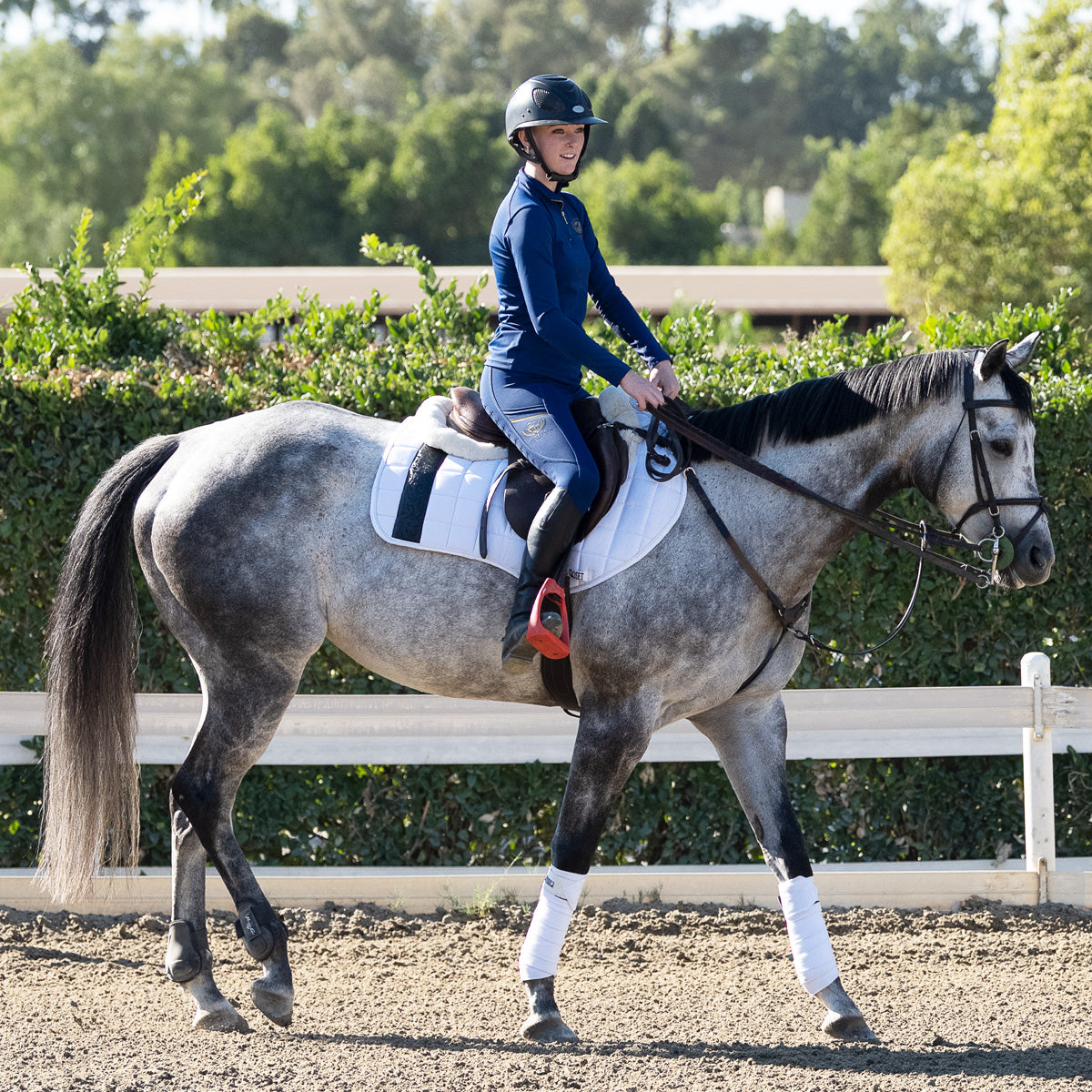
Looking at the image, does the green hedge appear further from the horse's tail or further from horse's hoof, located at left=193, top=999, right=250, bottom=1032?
horse's hoof, located at left=193, top=999, right=250, bottom=1032

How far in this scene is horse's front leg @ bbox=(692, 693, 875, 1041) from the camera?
167 inches

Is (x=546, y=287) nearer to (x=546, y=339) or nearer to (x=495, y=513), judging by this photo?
(x=546, y=339)

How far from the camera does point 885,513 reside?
13.9 ft

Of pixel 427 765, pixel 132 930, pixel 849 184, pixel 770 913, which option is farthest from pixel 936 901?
pixel 849 184

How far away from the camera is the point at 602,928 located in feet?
17.8

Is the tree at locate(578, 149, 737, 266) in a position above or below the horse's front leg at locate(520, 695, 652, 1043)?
above

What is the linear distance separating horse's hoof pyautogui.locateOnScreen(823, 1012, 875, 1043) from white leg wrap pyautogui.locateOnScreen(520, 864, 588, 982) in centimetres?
93

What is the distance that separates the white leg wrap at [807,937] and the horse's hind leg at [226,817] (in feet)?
5.55

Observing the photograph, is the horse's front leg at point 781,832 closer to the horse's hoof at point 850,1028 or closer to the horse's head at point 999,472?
the horse's hoof at point 850,1028

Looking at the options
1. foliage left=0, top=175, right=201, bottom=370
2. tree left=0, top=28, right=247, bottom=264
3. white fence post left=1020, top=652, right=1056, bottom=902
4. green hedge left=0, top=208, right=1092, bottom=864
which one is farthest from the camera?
tree left=0, top=28, right=247, bottom=264

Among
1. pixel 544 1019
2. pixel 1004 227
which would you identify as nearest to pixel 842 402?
pixel 544 1019

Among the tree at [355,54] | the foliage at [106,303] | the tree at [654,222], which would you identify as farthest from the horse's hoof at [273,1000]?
the tree at [355,54]

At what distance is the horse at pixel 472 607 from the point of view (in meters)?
4.11

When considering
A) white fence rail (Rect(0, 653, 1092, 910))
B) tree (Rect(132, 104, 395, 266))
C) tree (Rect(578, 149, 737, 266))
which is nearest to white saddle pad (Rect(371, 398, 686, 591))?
white fence rail (Rect(0, 653, 1092, 910))
